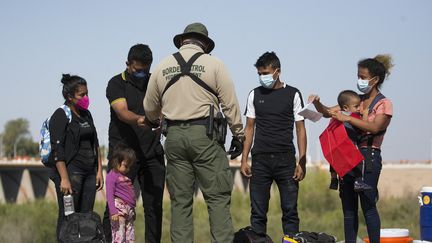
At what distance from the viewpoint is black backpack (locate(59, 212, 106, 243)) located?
7.27 meters

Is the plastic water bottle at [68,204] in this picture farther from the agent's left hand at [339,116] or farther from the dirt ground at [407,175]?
the dirt ground at [407,175]

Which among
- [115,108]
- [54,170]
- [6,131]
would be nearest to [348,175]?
[115,108]

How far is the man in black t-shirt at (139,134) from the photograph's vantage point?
756cm

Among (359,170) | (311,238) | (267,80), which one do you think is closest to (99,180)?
(267,80)

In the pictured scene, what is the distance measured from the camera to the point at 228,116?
6.64m

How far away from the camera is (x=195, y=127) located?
655 centimetres

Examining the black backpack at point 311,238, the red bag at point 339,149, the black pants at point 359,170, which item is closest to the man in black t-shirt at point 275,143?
the red bag at point 339,149

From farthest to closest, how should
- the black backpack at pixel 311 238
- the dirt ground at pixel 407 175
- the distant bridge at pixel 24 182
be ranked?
the dirt ground at pixel 407 175, the distant bridge at pixel 24 182, the black backpack at pixel 311 238

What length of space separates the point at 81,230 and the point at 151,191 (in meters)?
0.90

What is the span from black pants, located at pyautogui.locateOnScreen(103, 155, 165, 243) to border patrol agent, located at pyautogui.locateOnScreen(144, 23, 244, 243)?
1.13 m

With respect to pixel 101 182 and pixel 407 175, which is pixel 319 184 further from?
pixel 407 175

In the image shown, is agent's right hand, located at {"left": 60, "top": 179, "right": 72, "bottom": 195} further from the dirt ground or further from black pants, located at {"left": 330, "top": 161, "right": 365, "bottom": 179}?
the dirt ground

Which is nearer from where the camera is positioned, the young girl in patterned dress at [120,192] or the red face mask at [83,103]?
the young girl in patterned dress at [120,192]

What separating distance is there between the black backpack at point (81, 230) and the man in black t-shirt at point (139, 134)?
52cm
